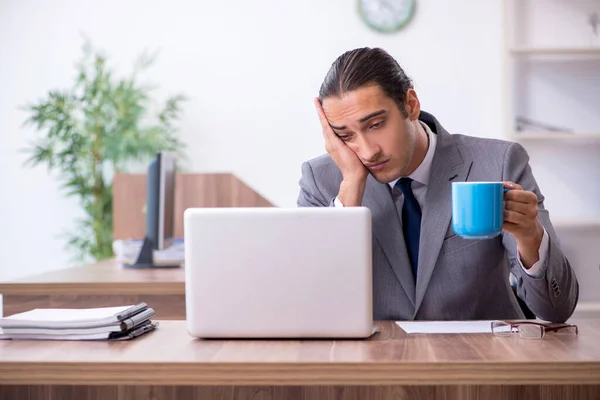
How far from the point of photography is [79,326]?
58.8 inches

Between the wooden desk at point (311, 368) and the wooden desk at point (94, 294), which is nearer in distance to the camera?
the wooden desk at point (311, 368)

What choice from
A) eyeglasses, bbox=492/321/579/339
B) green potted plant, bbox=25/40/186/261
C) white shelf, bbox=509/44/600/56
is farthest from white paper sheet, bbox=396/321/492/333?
green potted plant, bbox=25/40/186/261

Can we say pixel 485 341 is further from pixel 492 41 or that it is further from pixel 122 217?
pixel 492 41

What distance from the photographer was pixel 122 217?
152 inches

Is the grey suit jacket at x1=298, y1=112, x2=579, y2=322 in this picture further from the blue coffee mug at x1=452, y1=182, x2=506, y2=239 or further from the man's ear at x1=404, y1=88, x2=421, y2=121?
the blue coffee mug at x1=452, y1=182, x2=506, y2=239

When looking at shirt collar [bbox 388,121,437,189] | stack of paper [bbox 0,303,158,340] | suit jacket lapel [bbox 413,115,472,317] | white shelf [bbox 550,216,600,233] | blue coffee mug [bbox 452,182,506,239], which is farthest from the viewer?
white shelf [bbox 550,216,600,233]

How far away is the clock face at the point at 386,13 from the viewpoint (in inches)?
183

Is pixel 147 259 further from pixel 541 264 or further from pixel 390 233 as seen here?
pixel 541 264

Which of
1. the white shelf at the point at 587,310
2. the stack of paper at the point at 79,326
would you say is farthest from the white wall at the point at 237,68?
the stack of paper at the point at 79,326

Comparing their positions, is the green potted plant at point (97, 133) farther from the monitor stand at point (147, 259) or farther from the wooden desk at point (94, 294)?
the wooden desk at point (94, 294)

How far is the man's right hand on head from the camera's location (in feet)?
6.44

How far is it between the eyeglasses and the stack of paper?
0.70m

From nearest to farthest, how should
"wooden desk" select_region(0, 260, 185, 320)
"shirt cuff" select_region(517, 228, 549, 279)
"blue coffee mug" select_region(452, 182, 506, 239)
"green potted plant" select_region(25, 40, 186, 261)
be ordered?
"blue coffee mug" select_region(452, 182, 506, 239) → "shirt cuff" select_region(517, 228, 549, 279) → "wooden desk" select_region(0, 260, 185, 320) → "green potted plant" select_region(25, 40, 186, 261)

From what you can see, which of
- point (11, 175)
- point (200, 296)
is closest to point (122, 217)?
point (11, 175)
